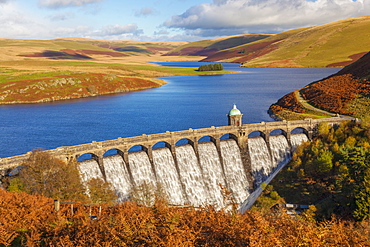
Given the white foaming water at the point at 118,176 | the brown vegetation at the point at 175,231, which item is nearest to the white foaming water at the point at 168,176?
the white foaming water at the point at 118,176

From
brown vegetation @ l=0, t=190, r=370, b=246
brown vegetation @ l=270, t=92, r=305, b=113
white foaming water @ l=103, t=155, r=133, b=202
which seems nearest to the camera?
brown vegetation @ l=0, t=190, r=370, b=246

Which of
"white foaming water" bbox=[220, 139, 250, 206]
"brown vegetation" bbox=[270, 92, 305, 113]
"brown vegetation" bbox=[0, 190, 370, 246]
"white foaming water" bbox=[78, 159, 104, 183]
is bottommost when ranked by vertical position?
"white foaming water" bbox=[220, 139, 250, 206]

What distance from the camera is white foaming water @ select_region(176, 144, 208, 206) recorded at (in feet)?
242

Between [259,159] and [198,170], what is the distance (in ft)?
58.6

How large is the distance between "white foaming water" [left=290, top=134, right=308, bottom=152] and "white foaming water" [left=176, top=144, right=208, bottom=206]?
29.7 meters

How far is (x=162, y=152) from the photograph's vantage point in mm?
74250

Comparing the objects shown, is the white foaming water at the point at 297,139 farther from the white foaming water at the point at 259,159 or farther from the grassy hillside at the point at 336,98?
the grassy hillside at the point at 336,98

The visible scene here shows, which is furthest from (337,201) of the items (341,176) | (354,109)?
(354,109)

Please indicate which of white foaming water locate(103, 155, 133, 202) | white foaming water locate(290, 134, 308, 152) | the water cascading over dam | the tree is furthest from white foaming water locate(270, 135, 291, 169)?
white foaming water locate(103, 155, 133, 202)

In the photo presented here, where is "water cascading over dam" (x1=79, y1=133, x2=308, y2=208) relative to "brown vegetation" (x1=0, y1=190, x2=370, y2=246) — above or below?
below

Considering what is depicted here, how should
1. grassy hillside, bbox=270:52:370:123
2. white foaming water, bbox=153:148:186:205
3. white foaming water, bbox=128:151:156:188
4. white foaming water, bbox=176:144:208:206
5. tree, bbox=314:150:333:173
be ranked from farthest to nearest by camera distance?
grassy hillside, bbox=270:52:370:123 → white foaming water, bbox=176:144:208:206 → tree, bbox=314:150:333:173 → white foaming water, bbox=153:148:186:205 → white foaming water, bbox=128:151:156:188

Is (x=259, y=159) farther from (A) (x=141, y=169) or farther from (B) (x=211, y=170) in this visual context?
(A) (x=141, y=169)

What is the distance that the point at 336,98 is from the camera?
122 metres

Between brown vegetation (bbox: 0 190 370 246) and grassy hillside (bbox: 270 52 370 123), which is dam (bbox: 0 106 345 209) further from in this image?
brown vegetation (bbox: 0 190 370 246)
